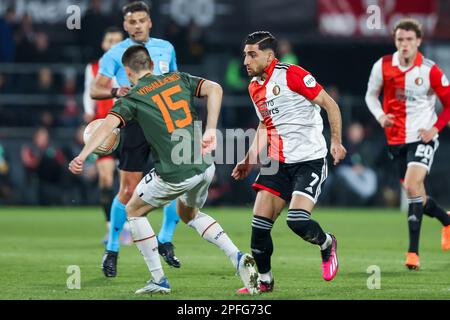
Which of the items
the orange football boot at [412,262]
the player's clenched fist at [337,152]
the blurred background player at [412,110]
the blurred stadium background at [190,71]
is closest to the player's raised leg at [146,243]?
the player's clenched fist at [337,152]

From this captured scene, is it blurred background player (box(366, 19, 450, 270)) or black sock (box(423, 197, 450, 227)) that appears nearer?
blurred background player (box(366, 19, 450, 270))

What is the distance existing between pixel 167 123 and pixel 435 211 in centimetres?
424

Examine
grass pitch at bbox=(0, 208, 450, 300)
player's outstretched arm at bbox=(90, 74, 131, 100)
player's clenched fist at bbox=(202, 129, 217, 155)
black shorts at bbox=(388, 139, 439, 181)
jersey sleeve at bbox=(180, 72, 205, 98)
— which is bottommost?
grass pitch at bbox=(0, 208, 450, 300)

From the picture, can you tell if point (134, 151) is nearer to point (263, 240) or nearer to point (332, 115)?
point (263, 240)

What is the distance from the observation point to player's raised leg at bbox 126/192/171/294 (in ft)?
29.0

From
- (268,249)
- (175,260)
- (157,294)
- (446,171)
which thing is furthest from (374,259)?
(446,171)

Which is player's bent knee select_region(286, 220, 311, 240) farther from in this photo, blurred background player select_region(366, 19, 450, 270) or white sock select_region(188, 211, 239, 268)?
blurred background player select_region(366, 19, 450, 270)

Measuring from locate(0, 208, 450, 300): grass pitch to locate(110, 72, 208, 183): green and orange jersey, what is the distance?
3.45 ft

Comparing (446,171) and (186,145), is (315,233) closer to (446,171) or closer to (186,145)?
(186,145)

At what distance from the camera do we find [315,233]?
29.9 ft

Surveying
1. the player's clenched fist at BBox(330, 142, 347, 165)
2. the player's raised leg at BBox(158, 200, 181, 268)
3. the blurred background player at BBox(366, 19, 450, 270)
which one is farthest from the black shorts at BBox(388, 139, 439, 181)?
the player's clenched fist at BBox(330, 142, 347, 165)

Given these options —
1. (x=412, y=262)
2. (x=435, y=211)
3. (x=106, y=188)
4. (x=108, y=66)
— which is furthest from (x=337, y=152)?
(x=106, y=188)
